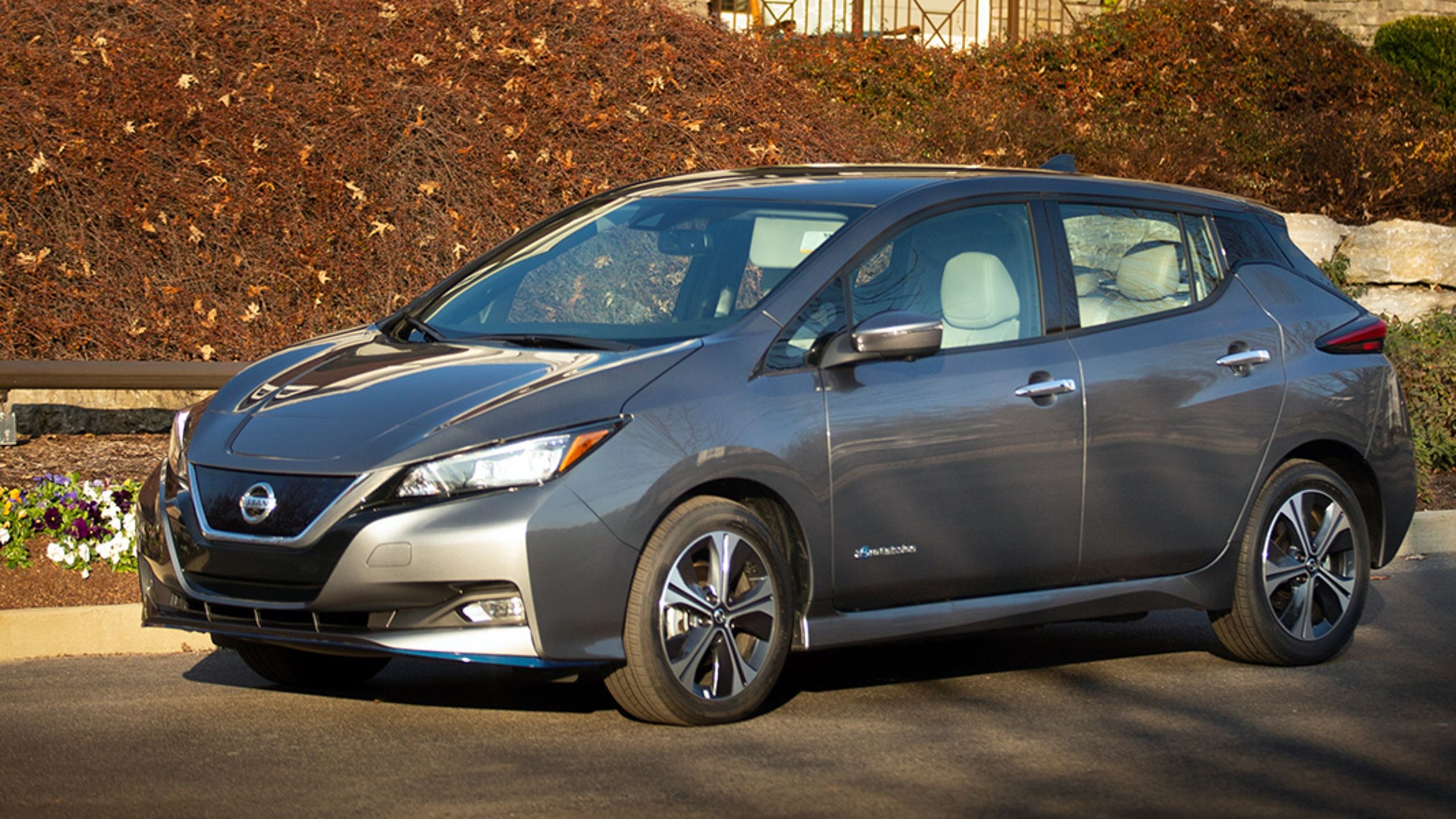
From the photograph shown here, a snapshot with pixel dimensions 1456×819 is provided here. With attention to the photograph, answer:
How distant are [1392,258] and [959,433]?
10.6 m

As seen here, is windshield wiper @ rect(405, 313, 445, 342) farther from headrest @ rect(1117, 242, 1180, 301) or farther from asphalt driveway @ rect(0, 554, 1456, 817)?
headrest @ rect(1117, 242, 1180, 301)

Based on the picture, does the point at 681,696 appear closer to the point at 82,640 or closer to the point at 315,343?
the point at 315,343

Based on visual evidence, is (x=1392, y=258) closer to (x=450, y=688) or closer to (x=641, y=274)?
(x=641, y=274)

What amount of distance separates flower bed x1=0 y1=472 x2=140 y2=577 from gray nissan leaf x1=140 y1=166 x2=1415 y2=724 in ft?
5.85

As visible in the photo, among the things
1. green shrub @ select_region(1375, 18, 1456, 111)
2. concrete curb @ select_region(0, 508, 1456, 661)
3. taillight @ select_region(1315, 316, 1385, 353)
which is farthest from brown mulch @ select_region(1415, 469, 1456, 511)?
green shrub @ select_region(1375, 18, 1456, 111)

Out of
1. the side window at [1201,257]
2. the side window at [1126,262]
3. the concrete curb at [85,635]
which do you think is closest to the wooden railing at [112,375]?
the concrete curb at [85,635]

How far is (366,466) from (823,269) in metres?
1.70

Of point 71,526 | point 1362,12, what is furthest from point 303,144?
point 1362,12

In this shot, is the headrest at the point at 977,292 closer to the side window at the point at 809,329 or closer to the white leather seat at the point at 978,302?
the white leather seat at the point at 978,302

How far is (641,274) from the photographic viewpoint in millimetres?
6543

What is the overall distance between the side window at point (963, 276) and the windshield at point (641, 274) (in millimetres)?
228

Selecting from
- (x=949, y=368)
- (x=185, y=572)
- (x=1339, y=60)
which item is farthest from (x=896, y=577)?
(x=1339, y=60)

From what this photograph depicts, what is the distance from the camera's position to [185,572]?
5.81 m

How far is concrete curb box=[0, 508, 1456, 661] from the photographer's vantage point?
737cm
